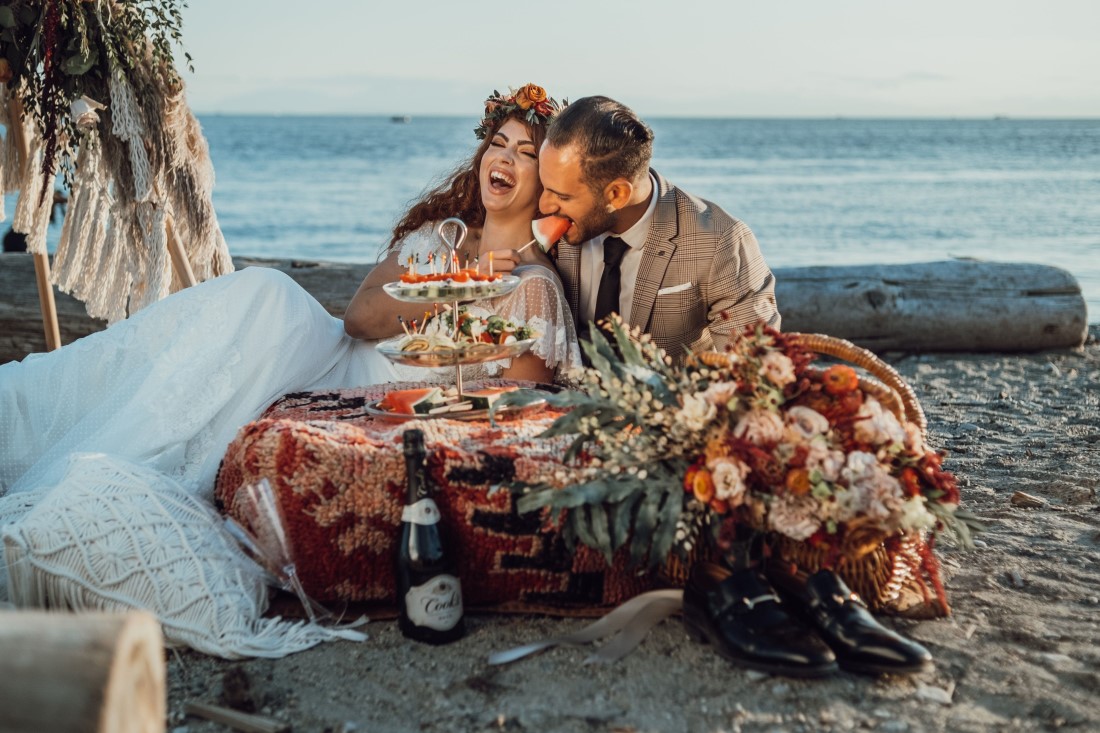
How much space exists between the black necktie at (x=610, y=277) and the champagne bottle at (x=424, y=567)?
167 cm

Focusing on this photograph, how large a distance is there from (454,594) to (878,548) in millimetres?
1227

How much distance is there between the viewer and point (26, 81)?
17.0 feet

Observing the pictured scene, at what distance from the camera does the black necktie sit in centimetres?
450

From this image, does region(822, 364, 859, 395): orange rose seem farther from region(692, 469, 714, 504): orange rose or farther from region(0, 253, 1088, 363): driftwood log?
region(0, 253, 1088, 363): driftwood log

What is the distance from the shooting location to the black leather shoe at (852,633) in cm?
281

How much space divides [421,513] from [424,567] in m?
0.15

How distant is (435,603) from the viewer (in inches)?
120

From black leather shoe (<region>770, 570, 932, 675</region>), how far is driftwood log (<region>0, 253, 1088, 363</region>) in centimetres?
486

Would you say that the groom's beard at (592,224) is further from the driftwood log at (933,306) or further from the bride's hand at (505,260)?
the driftwood log at (933,306)

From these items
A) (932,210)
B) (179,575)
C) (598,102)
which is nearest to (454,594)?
(179,575)

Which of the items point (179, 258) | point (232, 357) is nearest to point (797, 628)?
point (232, 357)

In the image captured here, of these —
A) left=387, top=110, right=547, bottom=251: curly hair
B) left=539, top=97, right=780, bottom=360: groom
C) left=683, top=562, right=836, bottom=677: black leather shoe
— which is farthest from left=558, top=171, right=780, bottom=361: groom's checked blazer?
left=683, top=562, right=836, bottom=677: black leather shoe

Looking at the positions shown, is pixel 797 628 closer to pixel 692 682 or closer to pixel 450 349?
pixel 692 682

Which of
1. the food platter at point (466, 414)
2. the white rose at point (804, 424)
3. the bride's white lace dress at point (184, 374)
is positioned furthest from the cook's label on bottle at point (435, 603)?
the bride's white lace dress at point (184, 374)
